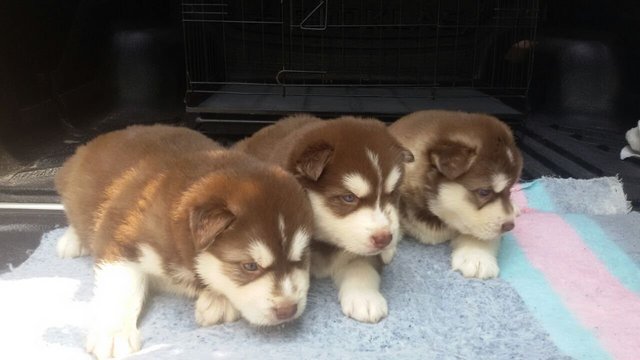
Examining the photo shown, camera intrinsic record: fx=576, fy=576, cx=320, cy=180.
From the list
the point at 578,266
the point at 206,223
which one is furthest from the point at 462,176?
the point at 206,223

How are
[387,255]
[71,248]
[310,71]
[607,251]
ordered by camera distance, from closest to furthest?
[387,255] → [71,248] → [607,251] → [310,71]

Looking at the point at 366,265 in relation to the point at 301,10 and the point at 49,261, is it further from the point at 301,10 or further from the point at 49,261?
the point at 301,10

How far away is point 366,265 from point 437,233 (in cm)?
57

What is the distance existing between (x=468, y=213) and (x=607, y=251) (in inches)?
30.3

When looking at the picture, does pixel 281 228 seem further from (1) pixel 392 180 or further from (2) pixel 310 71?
(2) pixel 310 71

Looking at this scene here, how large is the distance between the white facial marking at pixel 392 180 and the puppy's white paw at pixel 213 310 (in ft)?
2.40

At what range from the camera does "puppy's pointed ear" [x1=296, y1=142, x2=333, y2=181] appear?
212 centimetres

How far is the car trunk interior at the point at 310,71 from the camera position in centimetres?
343

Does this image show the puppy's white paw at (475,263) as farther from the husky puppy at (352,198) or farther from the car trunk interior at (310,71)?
the car trunk interior at (310,71)

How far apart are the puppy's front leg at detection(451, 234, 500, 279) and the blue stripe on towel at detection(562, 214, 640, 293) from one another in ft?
1.64

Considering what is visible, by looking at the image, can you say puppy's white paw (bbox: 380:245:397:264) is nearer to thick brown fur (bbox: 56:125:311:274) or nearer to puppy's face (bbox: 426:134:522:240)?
puppy's face (bbox: 426:134:522:240)

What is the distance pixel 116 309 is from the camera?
1.93 metres

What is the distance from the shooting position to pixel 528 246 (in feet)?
9.00

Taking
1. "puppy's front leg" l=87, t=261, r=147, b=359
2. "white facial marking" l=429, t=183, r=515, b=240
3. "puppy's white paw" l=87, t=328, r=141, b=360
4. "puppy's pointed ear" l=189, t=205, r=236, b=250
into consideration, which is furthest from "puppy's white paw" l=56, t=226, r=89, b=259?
"white facial marking" l=429, t=183, r=515, b=240
